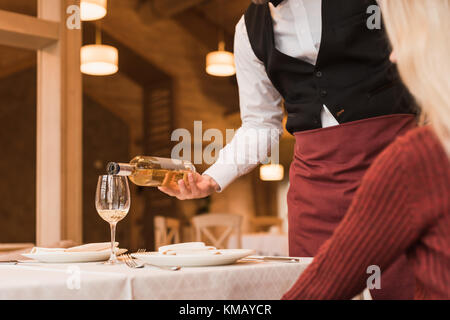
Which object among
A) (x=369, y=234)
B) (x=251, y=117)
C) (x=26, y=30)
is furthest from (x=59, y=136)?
(x=369, y=234)

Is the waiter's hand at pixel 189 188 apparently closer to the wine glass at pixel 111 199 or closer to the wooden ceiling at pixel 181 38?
the wine glass at pixel 111 199

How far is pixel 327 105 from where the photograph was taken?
154 cm

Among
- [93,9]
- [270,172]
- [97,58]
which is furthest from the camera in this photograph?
[270,172]

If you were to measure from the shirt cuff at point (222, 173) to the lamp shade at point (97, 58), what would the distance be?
467 centimetres

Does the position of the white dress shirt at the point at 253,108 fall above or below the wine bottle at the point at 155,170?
above

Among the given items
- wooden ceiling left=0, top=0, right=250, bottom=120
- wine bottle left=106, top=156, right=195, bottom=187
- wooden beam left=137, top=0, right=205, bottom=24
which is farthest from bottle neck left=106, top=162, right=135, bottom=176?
wooden beam left=137, top=0, right=205, bottom=24

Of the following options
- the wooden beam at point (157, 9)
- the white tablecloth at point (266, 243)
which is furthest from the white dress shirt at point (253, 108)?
the wooden beam at point (157, 9)

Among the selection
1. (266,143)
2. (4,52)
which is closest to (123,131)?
(4,52)

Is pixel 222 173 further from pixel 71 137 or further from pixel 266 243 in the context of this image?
pixel 266 243

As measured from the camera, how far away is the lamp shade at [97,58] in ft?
20.1

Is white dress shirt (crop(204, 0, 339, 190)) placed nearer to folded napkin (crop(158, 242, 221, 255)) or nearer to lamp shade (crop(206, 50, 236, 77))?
folded napkin (crop(158, 242, 221, 255))

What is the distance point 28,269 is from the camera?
122 cm

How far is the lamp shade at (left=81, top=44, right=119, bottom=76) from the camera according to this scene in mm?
6121

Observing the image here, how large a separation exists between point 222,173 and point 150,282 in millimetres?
806
